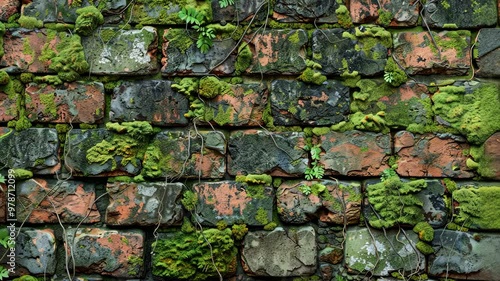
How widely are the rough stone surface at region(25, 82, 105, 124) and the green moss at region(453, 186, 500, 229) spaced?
1381 millimetres

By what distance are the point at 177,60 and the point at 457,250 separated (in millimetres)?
1249

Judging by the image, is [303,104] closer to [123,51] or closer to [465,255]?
[123,51]

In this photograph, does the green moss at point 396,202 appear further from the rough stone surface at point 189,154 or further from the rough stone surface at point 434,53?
the rough stone surface at point 189,154

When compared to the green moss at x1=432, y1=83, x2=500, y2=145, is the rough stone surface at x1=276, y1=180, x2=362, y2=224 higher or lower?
lower

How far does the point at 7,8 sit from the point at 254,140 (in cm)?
105

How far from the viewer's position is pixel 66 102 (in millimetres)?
1899

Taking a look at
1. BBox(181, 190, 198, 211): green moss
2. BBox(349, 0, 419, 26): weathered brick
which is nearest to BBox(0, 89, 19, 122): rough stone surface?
BBox(181, 190, 198, 211): green moss

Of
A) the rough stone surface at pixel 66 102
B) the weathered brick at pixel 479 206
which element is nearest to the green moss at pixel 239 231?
the rough stone surface at pixel 66 102

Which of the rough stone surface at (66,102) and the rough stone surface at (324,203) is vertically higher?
the rough stone surface at (66,102)

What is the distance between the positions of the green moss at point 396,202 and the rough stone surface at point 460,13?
605mm

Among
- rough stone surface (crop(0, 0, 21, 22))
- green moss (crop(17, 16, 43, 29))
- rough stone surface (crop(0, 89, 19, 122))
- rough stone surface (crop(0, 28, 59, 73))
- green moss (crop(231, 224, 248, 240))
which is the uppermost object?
rough stone surface (crop(0, 0, 21, 22))

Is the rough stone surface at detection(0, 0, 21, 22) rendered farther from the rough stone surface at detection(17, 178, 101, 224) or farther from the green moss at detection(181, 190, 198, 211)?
the green moss at detection(181, 190, 198, 211)

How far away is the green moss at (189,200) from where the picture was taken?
6.15 ft

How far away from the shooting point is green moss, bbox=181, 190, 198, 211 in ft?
6.15
